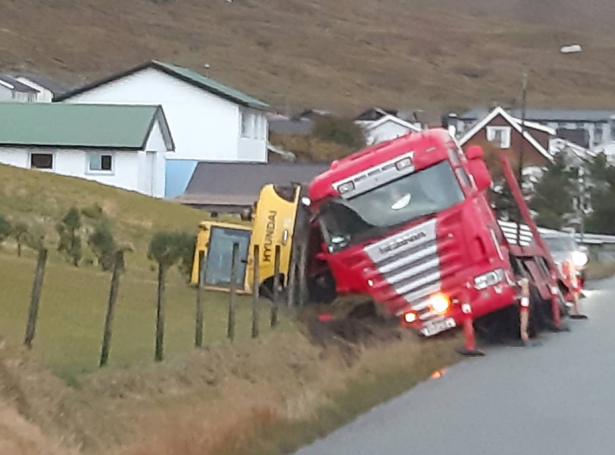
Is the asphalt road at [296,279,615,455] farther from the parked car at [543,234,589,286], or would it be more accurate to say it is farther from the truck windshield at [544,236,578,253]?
the truck windshield at [544,236,578,253]

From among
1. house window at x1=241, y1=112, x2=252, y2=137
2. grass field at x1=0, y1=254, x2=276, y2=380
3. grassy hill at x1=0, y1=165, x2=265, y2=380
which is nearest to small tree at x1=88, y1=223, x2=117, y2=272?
grassy hill at x1=0, y1=165, x2=265, y2=380

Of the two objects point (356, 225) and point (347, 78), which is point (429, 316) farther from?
point (347, 78)

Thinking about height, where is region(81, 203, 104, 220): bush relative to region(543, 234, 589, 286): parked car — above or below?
above

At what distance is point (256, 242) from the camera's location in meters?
28.3

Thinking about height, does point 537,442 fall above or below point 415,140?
below

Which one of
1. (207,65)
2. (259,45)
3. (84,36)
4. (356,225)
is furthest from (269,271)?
(259,45)

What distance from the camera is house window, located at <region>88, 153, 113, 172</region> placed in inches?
2293

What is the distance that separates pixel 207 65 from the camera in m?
147

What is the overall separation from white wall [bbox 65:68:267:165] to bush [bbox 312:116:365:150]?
22.2 meters

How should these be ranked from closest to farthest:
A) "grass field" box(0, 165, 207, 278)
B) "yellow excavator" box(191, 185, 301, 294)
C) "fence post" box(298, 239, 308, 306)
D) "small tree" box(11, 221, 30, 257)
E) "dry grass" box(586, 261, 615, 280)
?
"fence post" box(298, 239, 308, 306)
"yellow excavator" box(191, 185, 301, 294)
"small tree" box(11, 221, 30, 257)
"grass field" box(0, 165, 207, 278)
"dry grass" box(586, 261, 615, 280)

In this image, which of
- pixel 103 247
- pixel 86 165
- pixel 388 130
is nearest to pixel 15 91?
pixel 388 130

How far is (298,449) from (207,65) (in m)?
135

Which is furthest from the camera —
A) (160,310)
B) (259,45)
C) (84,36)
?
(259,45)

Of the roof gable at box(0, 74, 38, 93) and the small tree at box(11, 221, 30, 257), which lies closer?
the small tree at box(11, 221, 30, 257)
